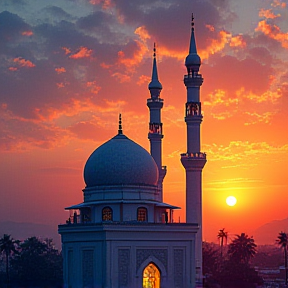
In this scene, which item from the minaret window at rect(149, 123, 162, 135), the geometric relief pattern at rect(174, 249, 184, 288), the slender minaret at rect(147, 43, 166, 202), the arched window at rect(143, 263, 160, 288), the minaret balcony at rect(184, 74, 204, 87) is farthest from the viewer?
the minaret window at rect(149, 123, 162, 135)

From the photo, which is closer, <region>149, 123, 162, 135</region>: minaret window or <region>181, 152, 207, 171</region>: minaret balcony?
<region>181, 152, 207, 171</region>: minaret balcony

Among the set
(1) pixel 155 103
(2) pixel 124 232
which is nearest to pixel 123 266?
(2) pixel 124 232

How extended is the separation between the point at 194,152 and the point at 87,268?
1434 centimetres

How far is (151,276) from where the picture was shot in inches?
1871

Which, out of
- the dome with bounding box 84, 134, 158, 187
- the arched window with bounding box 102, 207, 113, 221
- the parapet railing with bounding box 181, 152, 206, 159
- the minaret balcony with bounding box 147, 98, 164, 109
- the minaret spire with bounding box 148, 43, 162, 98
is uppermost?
the minaret spire with bounding box 148, 43, 162, 98

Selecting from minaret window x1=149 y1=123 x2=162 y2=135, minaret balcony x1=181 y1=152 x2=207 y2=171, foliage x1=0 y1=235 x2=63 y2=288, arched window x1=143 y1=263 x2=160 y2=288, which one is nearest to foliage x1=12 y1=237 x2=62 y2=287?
foliage x1=0 y1=235 x2=63 y2=288

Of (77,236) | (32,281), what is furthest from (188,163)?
(32,281)

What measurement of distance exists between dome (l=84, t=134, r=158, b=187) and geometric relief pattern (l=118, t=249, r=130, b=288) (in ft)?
15.2

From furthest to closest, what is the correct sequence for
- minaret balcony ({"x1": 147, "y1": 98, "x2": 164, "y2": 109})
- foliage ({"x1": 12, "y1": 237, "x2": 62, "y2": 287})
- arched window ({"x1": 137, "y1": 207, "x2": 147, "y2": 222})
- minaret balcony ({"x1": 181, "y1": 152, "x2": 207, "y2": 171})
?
foliage ({"x1": 12, "y1": 237, "x2": 62, "y2": 287})
minaret balcony ({"x1": 147, "y1": 98, "x2": 164, "y2": 109})
minaret balcony ({"x1": 181, "y1": 152, "x2": 207, "y2": 171})
arched window ({"x1": 137, "y1": 207, "x2": 147, "y2": 222})

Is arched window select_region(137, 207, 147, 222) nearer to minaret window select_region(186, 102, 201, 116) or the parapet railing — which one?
the parapet railing

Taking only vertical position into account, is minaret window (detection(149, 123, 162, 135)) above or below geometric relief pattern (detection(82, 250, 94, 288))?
above

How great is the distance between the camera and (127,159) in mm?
49719

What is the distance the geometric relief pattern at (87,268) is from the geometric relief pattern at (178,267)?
4.66 metres

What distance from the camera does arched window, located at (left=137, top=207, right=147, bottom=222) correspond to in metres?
48.9
